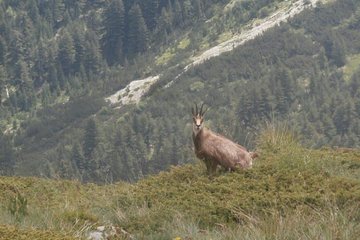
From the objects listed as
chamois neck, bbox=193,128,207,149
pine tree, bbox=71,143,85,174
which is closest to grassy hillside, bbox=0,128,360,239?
chamois neck, bbox=193,128,207,149

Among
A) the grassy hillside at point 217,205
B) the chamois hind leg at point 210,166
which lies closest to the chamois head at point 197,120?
the chamois hind leg at point 210,166

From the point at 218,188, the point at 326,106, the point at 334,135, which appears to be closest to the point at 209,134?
the point at 218,188

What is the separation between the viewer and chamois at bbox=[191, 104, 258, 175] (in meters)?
14.1

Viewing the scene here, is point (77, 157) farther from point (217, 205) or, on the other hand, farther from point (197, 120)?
point (217, 205)

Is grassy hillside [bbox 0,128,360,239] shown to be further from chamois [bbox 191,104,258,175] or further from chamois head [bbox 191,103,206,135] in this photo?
chamois head [bbox 191,103,206,135]

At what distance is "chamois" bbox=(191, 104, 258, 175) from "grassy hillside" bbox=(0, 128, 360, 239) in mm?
274

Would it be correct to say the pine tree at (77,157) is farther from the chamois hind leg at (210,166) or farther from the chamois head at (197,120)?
the chamois hind leg at (210,166)

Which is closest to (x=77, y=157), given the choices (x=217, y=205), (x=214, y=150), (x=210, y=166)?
(x=210, y=166)

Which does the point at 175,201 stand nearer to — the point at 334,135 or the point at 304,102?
the point at 334,135

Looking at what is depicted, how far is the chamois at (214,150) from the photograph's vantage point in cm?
1411

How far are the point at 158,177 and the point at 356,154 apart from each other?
471 cm

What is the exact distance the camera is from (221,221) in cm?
1098

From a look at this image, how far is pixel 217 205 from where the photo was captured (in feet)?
37.4

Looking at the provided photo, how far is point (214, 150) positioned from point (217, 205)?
9.42 ft
